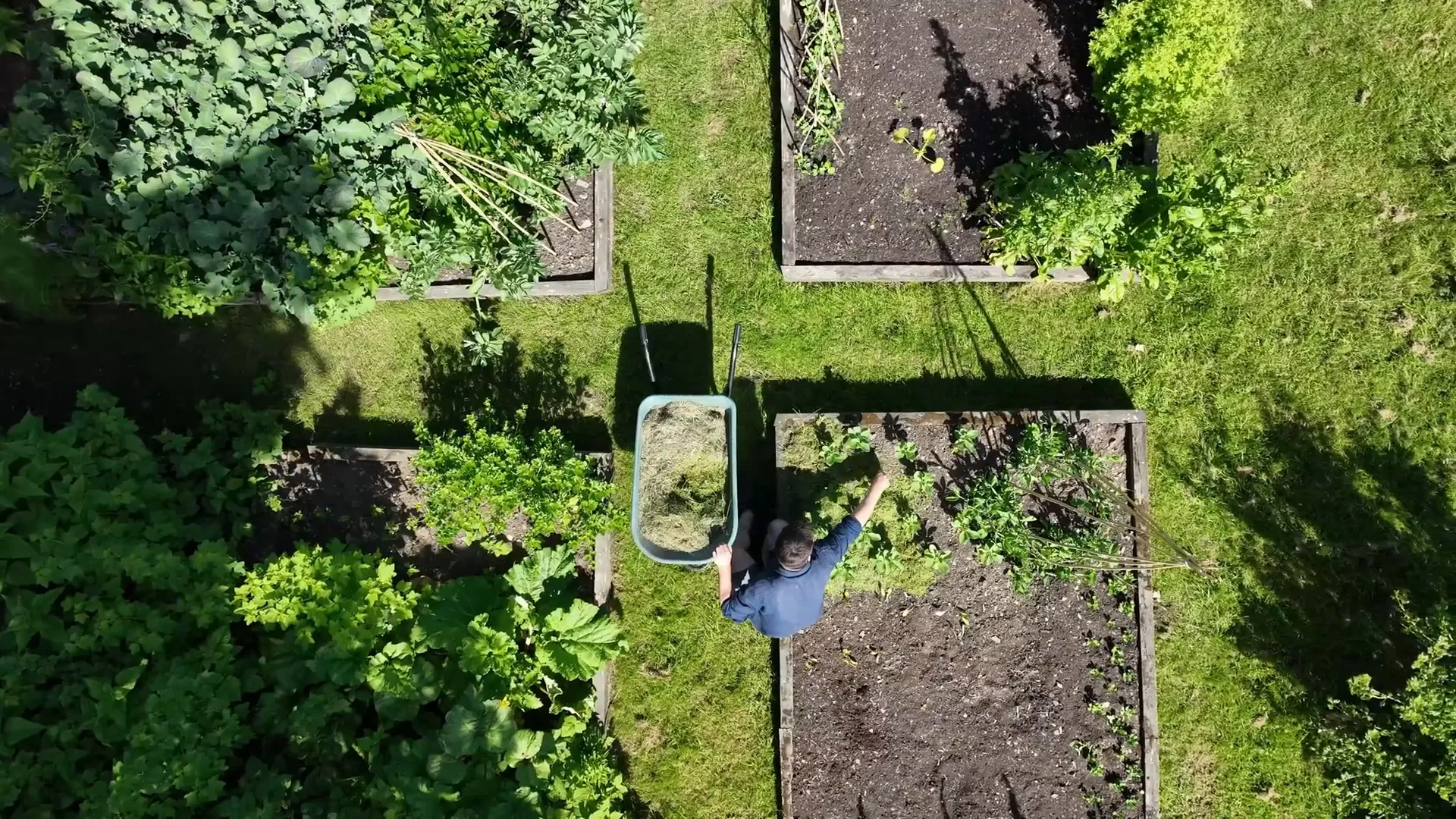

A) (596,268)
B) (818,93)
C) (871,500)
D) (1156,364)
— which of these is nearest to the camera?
(871,500)

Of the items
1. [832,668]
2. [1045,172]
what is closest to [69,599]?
[832,668]

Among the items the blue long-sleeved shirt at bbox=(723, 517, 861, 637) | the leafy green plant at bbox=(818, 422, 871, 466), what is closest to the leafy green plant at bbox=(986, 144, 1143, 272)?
the leafy green plant at bbox=(818, 422, 871, 466)

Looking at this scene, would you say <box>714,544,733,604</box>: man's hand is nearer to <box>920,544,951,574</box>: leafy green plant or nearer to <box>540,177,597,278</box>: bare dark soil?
<box>920,544,951,574</box>: leafy green plant

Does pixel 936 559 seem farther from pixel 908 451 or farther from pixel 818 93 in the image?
pixel 818 93

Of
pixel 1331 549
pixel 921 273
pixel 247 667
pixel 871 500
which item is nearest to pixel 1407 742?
pixel 1331 549

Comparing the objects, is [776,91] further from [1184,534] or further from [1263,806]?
[1263,806]

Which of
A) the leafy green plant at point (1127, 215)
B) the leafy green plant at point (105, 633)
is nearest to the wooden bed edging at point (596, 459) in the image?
the leafy green plant at point (105, 633)
